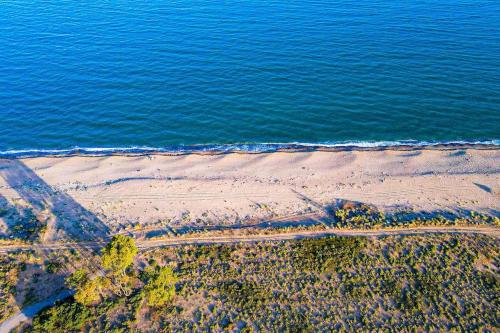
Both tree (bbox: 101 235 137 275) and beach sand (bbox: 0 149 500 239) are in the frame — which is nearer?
tree (bbox: 101 235 137 275)

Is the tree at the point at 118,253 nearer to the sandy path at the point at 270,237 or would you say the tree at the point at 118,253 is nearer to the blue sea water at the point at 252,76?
the sandy path at the point at 270,237

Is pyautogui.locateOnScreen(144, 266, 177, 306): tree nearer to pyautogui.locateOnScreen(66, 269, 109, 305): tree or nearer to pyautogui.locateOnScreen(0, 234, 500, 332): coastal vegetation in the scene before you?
pyautogui.locateOnScreen(0, 234, 500, 332): coastal vegetation

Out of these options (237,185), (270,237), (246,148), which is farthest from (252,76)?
(270,237)

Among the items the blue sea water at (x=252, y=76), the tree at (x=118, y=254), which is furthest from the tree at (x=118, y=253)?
the blue sea water at (x=252, y=76)

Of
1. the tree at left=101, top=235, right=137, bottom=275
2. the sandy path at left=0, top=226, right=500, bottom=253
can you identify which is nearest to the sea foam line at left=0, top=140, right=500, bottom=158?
the sandy path at left=0, top=226, right=500, bottom=253

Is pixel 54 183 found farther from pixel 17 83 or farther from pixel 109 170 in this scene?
pixel 17 83

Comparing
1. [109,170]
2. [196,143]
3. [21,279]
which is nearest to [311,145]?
[196,143]

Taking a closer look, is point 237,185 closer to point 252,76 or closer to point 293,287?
point 293,287
